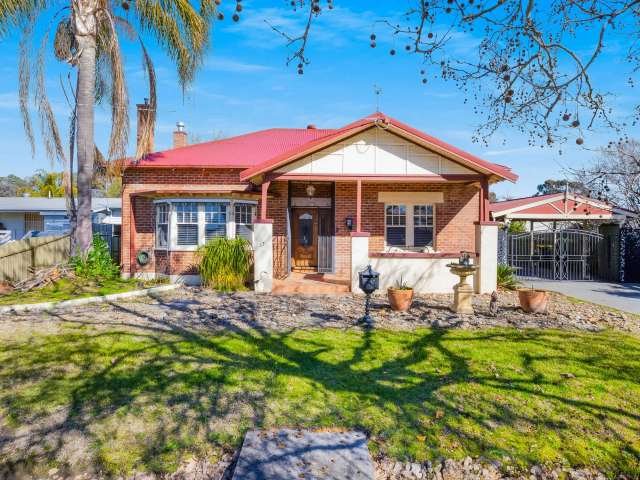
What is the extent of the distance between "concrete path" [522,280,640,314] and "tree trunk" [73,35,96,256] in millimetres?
14062

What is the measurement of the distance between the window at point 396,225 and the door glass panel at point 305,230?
2.58 m

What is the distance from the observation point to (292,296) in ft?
35.0

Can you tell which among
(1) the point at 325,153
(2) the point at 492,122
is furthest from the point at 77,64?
(2) the point at 492,122

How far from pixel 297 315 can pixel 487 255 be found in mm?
5664

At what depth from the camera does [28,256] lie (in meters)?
12.7

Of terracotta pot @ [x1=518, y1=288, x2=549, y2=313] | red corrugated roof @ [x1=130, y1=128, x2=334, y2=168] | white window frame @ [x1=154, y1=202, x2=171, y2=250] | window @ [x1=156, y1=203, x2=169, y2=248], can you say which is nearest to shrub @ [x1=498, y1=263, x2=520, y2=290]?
terracotta pot @ [x1=518, y1=288, x2=549, y2=313]

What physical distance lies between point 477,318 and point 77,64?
12.9 meters

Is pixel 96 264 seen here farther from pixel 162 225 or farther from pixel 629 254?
pixel 629 254

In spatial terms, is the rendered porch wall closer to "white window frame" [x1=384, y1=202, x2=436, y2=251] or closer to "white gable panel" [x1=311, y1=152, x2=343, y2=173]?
"white window frame" [x1=384, y1=202, x2=436, y2=251]

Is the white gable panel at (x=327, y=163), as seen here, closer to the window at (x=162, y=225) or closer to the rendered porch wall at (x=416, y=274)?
the rendered porch wall at (x=416, y=274)

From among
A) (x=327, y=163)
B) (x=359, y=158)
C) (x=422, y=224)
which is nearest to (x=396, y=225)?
(x=422, y=224)

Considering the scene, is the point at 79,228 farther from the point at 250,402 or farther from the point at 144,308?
the point at 250,402

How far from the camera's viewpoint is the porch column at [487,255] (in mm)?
11177

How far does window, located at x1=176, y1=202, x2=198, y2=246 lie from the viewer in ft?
42.5
